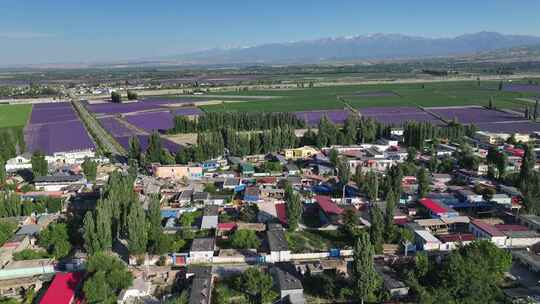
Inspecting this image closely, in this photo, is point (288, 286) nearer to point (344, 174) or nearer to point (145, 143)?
point (344, 174)

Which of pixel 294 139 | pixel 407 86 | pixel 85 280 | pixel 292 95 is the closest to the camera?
pixel 85 280

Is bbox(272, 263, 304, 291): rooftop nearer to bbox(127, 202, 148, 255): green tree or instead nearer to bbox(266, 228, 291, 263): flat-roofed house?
bbox(266, 228, 291, 263): flat-roofed house

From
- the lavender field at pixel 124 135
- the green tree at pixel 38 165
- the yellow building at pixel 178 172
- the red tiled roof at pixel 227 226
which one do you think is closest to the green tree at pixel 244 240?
the red tiled roof at pixel 227 226

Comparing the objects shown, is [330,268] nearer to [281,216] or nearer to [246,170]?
[281,216]

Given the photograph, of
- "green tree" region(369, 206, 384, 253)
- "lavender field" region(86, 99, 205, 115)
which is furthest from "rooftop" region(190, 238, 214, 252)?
"lavender field" region(86, 99, 205, 115)

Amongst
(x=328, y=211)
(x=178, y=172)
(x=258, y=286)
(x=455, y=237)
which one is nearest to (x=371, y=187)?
(x=328, y=211)

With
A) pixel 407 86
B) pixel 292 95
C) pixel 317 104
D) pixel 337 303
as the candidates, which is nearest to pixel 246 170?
pixel 337 303

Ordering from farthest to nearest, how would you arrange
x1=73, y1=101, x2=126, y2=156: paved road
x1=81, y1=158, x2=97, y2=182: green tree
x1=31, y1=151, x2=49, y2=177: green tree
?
x1=73, y1=101, x2=126, y2=156: paved road → x1=31, y1=151, x2=49, y2=177: green tree → x1=81, y1=158, x2=97, y2=182: green tree
